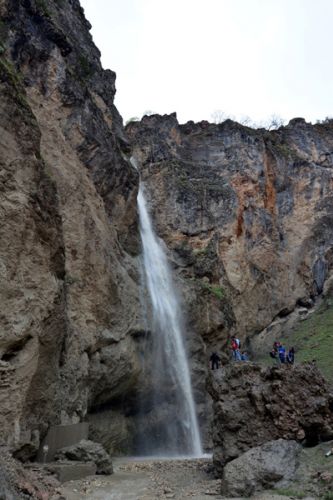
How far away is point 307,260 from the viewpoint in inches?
1549

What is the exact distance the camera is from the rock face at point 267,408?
36.0 ft

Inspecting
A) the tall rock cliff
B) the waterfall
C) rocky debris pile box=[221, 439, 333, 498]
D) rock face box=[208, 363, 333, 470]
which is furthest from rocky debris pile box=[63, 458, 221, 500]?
the tall rock cliff

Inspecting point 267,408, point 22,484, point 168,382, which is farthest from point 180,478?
point 168,382

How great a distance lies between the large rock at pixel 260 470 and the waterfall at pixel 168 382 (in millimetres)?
9449

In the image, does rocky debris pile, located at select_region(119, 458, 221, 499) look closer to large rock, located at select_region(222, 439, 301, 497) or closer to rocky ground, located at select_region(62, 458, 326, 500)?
rocky ground, located at select_region(62, 458, 326, 500)

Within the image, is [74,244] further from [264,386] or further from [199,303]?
[199,303]

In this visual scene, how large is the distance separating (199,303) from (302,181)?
75.0 ft

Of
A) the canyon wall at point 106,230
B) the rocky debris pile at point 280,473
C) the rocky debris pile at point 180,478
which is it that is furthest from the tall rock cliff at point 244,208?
the rocky debris pile at point 280,473

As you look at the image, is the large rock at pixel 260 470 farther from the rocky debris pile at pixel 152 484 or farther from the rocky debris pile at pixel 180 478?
the rocky debris pile at pixel 180 478

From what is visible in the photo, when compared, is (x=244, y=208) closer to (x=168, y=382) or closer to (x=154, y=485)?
(x=168, y=382)

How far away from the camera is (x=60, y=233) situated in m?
12.8

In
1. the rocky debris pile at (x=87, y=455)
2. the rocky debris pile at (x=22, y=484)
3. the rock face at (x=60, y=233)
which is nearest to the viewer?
the rocky debris pile at (x=22, y=484)

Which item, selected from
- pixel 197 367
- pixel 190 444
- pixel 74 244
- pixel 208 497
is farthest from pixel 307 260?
pixel 208 497

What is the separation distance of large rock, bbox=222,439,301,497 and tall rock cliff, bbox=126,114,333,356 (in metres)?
15.7
